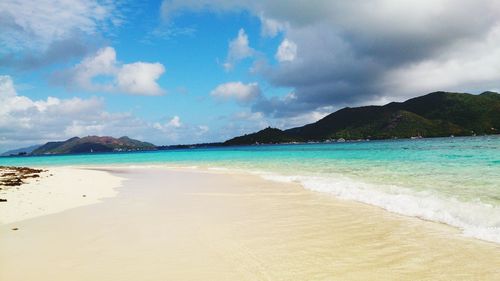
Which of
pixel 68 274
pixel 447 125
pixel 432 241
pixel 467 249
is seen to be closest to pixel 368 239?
pixel 432 241

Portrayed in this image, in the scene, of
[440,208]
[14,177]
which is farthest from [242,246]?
[14,177]

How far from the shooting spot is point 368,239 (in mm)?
7441

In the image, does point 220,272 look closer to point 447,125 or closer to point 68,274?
point 68,274

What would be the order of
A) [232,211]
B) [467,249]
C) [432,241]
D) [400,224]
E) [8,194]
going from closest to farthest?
[467,249] < [432,241] < [400,224] < [232,211] < [8,194]

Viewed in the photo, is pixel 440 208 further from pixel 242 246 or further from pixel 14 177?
pixel 14 177

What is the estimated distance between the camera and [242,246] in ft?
23.5

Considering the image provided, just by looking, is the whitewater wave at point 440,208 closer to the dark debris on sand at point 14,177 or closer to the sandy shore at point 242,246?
the sandy shore at point 242,246

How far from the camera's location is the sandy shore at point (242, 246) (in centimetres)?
561

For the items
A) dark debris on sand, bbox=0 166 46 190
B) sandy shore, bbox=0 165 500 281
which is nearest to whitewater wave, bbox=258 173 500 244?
sandy shore, bbox=0 165 500 281

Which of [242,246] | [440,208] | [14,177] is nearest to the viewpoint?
[242,246]

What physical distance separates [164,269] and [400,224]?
20.0 feet

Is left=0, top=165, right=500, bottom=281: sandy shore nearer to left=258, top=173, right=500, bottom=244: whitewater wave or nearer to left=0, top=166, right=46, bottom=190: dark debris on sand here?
left=258, top=173, right=500, bottom=244: whitewater wave

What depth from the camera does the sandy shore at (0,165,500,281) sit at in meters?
5.61

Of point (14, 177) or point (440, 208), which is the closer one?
point (440, 208)
